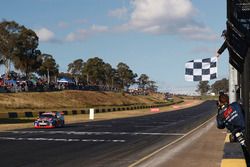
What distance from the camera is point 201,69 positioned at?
1122 centimetres

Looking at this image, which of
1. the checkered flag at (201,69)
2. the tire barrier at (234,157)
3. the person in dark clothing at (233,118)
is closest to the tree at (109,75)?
the checkered flag at (201,69)

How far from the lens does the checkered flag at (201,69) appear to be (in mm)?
10977

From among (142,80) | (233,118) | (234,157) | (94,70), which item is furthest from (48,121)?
(142,80)

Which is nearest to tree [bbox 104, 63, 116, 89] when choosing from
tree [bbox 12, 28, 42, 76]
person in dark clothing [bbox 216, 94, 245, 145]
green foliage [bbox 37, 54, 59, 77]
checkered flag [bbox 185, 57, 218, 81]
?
green foliage [bbox 37, 54, 59, 77]

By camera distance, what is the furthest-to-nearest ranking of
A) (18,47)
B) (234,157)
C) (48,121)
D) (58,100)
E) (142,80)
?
1. (142,80)
2. (18,47)
3. (58,100)
4. (48,121)
5. (234,157)

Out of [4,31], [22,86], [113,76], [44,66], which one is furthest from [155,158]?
[113,76]

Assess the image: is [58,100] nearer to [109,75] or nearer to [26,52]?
[26,52]

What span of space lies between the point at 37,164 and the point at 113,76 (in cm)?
14628

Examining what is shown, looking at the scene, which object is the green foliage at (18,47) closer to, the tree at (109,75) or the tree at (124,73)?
the tree at (109,75)

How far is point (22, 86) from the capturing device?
63.7 meters

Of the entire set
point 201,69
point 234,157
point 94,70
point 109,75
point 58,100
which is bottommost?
point 234,157

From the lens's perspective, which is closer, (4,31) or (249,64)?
(249,64)

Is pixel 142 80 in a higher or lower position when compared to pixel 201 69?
higher

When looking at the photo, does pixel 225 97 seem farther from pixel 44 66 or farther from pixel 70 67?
pixel 70 67
